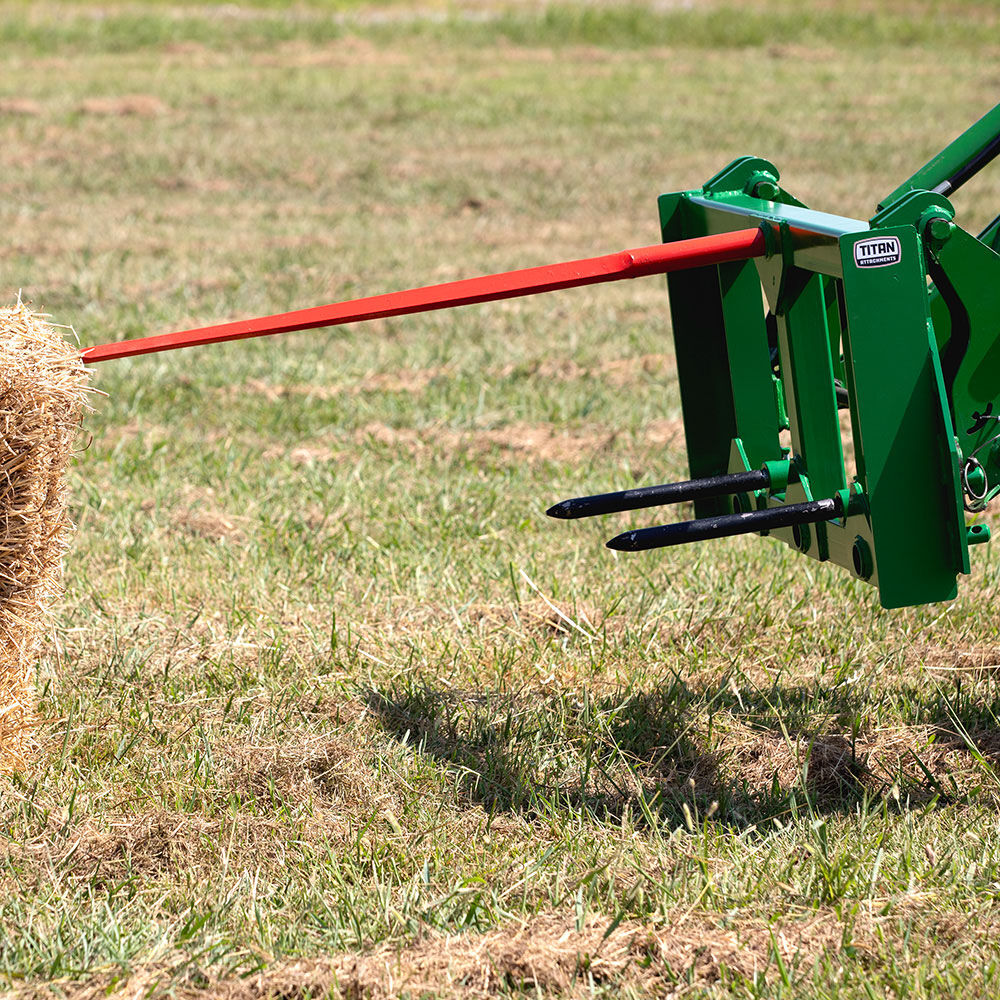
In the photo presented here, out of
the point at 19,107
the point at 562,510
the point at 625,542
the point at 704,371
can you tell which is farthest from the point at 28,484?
the point at 19,107

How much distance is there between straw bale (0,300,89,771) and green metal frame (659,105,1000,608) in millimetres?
1561

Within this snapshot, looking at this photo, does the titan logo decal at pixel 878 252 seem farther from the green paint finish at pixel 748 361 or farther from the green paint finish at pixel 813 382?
the green paint finish at pixel 748 361

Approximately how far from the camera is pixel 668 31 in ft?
79.0

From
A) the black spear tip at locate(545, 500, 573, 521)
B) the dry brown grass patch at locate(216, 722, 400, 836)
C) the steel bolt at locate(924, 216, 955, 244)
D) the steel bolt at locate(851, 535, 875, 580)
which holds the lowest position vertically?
the dry brown grass patch at locate(216, 722, 400, 836)

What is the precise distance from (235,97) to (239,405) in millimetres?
11998

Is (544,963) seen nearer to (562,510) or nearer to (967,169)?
(562,510)

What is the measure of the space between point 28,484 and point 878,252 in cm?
189

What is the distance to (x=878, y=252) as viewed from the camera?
262cm

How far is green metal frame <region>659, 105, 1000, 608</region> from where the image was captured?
8.75 feet

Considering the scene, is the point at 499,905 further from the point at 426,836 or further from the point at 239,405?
the point at 239,405

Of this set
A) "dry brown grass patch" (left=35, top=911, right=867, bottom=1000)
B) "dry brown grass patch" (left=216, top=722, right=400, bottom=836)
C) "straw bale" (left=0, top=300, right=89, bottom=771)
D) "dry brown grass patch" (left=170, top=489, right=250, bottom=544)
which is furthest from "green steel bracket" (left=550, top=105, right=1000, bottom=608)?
"dry brown grass patch" (left=170, top=489, right=250, bottom=544)

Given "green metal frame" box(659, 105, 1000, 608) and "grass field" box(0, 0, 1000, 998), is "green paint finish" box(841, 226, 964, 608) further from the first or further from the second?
"grass field" box(0, 0, 1000, 998)

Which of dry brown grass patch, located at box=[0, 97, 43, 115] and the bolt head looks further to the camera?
dry brown grass patch, located at box=[0, 97, 43, 115]

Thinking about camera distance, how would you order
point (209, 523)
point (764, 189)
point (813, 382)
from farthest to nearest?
point (209, 523) < point (764, 189) < point (813, 382)
